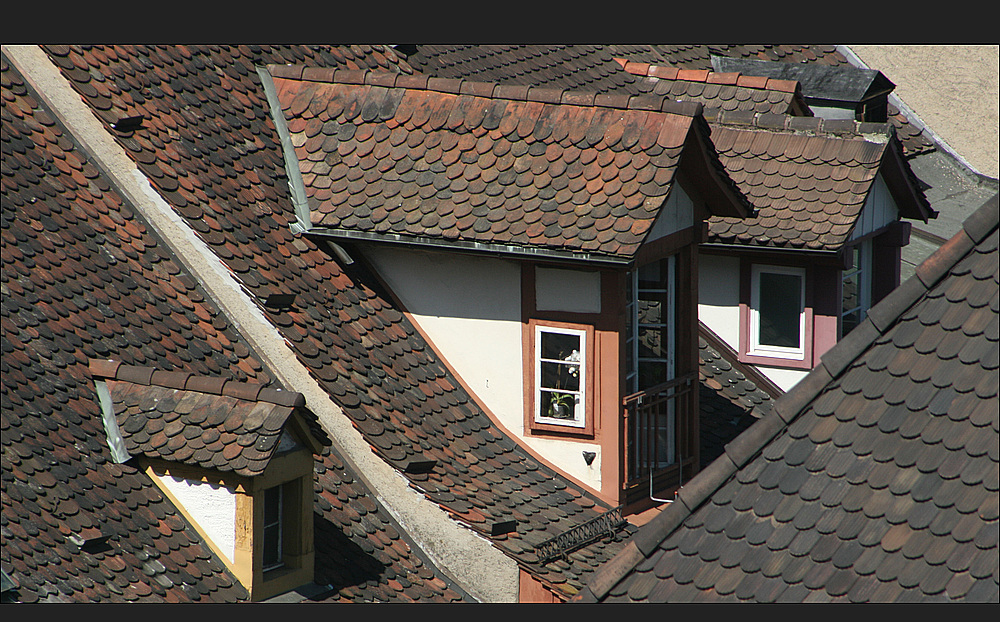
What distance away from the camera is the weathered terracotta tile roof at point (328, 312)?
11.5 m

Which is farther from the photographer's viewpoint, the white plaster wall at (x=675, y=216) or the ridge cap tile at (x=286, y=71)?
the ridge cap tile at (x=286, y=71)

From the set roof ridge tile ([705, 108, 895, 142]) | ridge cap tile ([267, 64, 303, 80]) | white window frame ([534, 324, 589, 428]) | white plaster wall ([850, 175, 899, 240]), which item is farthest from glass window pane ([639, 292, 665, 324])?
ridge cap tile ([267, 64, 303, 80])

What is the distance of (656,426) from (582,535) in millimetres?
1294

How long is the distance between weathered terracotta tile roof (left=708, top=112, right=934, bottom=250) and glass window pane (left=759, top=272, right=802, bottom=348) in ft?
2.26

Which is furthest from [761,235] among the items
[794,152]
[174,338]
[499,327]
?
[174,338]

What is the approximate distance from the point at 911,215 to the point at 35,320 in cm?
975

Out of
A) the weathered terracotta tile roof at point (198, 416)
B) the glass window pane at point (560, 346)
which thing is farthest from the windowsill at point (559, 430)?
the weathered terracotta tile roof at point (198, 416)

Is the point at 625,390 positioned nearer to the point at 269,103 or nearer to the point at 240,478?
the point at 240,478

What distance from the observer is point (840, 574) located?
7617 mm

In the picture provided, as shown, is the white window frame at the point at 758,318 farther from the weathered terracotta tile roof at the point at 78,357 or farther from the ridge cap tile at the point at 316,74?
the weathered terracotta tile roof at the point at 78,357

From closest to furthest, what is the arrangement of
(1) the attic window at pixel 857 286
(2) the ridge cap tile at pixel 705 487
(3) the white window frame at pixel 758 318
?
(2) the ridge cap tile at pixel 705 487, (3) the white window frame at pixel 758 318, (1) the attic window at pixel 857 286

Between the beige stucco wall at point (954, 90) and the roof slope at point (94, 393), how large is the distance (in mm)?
16500

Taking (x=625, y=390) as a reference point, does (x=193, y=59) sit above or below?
above

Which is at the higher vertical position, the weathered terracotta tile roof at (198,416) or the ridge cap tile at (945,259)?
the ridge cap tile at (945,259)
